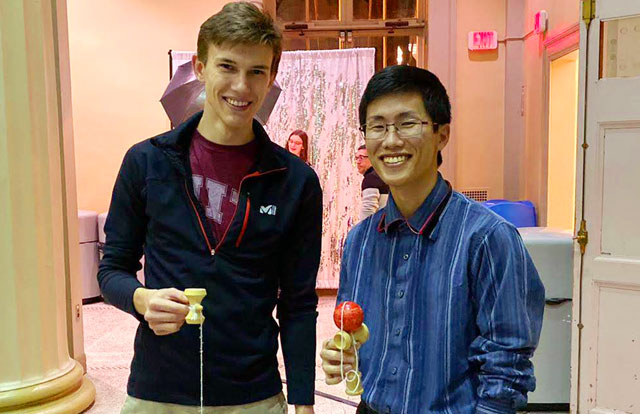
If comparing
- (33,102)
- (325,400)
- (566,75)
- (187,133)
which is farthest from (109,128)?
(187,133)

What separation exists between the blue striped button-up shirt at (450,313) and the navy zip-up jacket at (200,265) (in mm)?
266

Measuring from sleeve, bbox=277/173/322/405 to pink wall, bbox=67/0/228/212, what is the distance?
550cm

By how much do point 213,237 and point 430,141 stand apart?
57cm

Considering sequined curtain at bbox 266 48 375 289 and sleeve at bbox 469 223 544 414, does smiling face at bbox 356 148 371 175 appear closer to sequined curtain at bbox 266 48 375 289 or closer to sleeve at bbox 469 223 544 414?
sequined curtain at bbox 266 48 375 289

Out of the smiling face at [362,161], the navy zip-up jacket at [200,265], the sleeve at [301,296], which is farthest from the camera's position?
the smiling face at [362,161]

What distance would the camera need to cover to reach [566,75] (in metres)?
5.68

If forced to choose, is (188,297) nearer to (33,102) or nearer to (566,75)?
(33,102)

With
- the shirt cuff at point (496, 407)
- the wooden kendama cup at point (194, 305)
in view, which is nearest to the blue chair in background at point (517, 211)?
the shirt cuff at point (496, 407)

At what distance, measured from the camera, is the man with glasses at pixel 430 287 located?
1198 millimetres

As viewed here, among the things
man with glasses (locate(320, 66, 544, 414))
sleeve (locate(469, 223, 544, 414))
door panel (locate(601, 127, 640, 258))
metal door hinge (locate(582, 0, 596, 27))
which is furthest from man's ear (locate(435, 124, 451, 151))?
metal door hinge (locate(582, 0, 596, 27))

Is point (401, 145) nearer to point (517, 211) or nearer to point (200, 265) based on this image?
point (200, 265)

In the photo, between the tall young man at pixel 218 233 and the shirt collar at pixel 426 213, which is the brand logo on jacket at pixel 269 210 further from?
the shirt collar at pixel 426 213

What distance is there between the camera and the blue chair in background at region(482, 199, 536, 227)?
559 cm

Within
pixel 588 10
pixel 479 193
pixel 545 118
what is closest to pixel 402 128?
pixel 588 10
